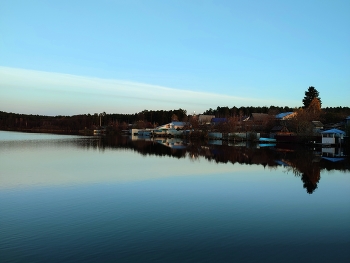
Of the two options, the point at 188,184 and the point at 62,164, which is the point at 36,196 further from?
the point at 62,164

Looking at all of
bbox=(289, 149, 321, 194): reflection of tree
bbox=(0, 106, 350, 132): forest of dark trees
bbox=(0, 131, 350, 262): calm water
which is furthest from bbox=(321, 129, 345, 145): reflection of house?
bbox=(0, 106, 350, 132): forest of dark trees

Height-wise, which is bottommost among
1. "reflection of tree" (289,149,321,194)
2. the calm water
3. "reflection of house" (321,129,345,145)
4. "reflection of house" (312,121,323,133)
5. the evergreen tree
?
the calm water

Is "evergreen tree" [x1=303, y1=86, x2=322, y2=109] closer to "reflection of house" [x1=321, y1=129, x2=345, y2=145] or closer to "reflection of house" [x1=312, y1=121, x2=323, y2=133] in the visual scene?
"reflection of house" [x1=312, y1=121, x2=323, y2=133]

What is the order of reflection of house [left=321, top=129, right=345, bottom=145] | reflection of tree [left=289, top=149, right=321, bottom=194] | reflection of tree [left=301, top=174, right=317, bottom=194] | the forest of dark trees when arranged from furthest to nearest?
the forest of dark trees < reflection of house [left=321, top=129, right=345, bottom=145] < reflection of tree [left=289, top=149, right=321, bottom=194] < reflection of tree [left=301, top=174, right=317, bottom=194]

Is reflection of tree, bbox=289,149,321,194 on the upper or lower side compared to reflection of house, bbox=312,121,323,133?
lower

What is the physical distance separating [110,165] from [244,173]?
266 inches

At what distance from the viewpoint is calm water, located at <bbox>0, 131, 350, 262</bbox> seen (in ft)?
17.7

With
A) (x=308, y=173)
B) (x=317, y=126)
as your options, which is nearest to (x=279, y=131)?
(x=317, y=126)

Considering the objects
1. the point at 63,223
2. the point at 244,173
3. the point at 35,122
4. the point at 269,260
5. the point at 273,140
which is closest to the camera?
the point at 269,260

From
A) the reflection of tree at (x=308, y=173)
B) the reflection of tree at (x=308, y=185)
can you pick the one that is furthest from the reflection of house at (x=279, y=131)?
the reflection of tree at (x=308, y=185)

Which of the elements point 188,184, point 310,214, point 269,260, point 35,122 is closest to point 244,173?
point 188,184

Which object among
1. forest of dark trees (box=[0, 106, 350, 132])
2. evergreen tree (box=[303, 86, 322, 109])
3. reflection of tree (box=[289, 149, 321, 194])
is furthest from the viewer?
forest of dark trees (box=[0, 106, 350, 132])

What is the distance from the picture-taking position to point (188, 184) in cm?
1162

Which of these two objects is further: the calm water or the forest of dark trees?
the forest of dark trees
